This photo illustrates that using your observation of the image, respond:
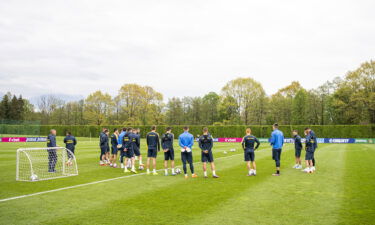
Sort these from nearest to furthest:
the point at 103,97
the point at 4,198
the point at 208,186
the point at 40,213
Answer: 1. the point at 40,213
2. the point at 4,198
3. the point at 208,186
4. the point at 103,97

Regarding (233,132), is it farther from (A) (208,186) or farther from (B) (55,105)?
(B) (55,105)

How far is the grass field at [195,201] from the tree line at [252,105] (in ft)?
168

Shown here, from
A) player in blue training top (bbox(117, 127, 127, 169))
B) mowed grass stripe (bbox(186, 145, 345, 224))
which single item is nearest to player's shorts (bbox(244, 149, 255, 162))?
mowed grass stripe (bbox(186, 145, 345, 224))

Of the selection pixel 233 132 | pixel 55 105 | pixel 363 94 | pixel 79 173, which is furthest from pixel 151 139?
pixel 55 105

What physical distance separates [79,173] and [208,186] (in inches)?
251

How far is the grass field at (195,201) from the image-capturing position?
614 centimetres

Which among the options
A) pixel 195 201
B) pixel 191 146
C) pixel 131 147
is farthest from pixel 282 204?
pixel 131 147

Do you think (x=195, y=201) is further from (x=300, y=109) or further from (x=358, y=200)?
(x=300, y=109)

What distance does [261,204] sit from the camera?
7.34m

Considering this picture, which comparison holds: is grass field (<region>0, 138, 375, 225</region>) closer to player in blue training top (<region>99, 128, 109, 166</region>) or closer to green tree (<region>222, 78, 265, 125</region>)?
player in blue training top (<region>99, 128, 109, 166</region>)

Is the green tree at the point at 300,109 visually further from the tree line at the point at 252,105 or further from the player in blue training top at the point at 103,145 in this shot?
the player in blue training top at the point at 103,145

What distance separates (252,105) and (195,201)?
191 feet

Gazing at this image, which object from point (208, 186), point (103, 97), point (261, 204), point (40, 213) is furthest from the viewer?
point (103, 97)

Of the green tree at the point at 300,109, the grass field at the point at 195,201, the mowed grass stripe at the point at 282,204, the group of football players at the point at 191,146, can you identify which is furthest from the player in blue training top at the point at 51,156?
the green tree at the point at 300,109
